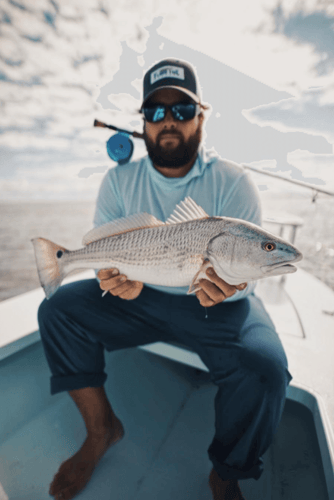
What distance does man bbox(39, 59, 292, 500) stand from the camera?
1.64 metres

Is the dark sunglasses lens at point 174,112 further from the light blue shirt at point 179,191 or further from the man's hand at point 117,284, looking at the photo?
the man's hand at point 117,284

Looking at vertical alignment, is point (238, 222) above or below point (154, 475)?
above

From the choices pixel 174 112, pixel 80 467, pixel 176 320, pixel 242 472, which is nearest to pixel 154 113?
pixel 174 112

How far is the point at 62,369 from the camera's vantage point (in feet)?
6.82

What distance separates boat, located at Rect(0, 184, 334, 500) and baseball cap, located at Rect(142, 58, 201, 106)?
2516 mm

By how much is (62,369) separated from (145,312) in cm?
84

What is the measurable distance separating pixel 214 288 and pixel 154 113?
1.92 meters

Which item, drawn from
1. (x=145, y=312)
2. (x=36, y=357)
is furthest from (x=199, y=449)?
(x=36, y=357)

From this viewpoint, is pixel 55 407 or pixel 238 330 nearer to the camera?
pixel 238 330

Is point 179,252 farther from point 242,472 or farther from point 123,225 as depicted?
point 242,472

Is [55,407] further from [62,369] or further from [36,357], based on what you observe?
[62,369]

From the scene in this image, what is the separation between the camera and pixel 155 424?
8.21ft

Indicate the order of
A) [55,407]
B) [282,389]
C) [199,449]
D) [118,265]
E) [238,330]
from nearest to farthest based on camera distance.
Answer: [282,389]
[238,330]
[118,265]
[199,449]
[55,407]
